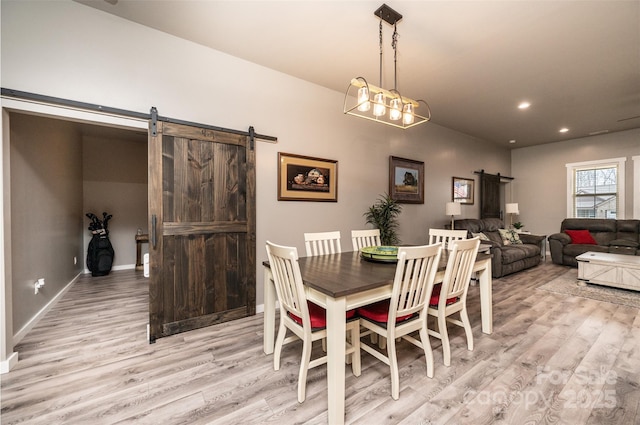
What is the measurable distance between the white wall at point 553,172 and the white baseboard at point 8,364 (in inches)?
370

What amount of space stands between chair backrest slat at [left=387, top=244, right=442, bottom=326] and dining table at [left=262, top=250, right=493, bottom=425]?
0.30 feet

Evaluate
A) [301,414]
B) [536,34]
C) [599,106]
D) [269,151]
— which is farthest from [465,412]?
[599,106]

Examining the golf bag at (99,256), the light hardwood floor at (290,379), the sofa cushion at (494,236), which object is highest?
the sofa cushion at (494,236)

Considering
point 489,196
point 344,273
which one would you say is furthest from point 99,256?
point 489,196

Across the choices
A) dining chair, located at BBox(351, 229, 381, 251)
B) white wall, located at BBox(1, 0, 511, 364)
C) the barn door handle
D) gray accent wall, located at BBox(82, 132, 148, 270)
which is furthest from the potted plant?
gray accent wall, located at BBox(82, 132, 148, 270)

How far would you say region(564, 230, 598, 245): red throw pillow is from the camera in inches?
214

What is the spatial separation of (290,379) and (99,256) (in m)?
4.71

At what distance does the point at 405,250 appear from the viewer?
157 cm

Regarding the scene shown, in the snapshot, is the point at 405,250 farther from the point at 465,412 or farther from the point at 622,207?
the point at 622,207

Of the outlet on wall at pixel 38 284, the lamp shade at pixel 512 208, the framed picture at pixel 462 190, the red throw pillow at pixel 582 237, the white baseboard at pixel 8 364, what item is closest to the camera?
the white baseboard at pixel 8 364

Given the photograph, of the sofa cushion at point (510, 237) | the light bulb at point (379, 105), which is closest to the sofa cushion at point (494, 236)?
the sofa cushion at point (510, 237)

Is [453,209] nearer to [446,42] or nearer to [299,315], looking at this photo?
[446,42]

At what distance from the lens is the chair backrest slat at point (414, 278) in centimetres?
158

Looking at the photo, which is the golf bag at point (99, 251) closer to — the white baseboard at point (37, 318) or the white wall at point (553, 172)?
the white baseboard at point (37, 318)
